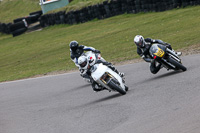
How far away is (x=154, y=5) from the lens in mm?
25719

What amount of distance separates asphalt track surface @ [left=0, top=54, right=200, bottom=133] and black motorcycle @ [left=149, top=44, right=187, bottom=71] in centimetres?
21

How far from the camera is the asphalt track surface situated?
6422 mm

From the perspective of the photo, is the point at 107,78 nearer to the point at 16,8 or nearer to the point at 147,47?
the point at 147,47

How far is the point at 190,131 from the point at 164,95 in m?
2.47

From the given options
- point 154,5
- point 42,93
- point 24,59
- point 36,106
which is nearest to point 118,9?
point 154,5

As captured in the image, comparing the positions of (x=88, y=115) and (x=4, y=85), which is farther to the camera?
(x=4, y=85)

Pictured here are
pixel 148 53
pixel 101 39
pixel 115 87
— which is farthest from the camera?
pixel 101 39

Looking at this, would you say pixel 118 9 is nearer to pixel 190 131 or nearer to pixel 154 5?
pixel 154 5

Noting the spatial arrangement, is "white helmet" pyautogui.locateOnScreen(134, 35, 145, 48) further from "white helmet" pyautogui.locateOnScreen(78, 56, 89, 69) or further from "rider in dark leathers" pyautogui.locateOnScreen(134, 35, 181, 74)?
"white helmet" pyautogui.locateOnScreen(78, 56, 89, 69)

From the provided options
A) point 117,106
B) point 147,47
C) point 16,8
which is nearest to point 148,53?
point 147,47

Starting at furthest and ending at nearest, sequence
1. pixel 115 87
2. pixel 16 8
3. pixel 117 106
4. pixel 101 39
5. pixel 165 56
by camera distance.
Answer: pixel 16 8 → pixel 101 39 → pixel 165 56 → pixel 115 87 → pixel 117 106

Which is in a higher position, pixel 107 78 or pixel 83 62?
pixel 83 62

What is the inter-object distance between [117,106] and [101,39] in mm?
15760

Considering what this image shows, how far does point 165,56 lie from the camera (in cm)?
996
